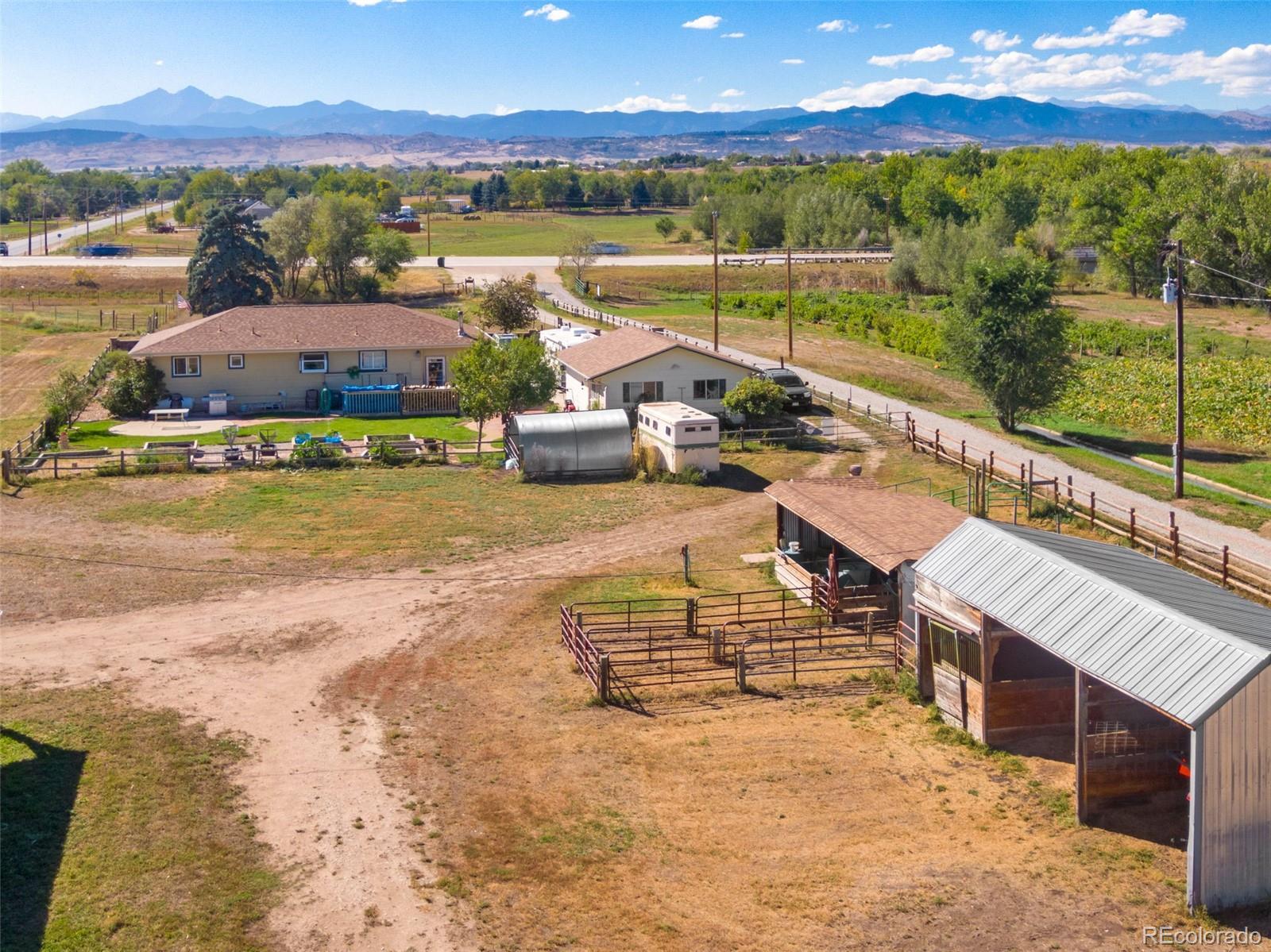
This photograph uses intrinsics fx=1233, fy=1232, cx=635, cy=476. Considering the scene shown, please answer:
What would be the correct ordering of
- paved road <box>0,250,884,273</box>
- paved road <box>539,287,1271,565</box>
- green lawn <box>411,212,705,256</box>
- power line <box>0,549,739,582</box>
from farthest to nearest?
green lawn <box>411,212,705,256</box>
paved road <box>0,250,884,273</box>
paved road <box>539,287,1271,565</box>
power line <box>0,549,739,582</box>

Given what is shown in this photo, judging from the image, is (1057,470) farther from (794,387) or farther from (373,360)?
(373,360)

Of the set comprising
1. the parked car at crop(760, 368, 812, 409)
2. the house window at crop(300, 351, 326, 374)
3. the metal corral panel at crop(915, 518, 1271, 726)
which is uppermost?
the house window at crop(300, 351, 326, 374)

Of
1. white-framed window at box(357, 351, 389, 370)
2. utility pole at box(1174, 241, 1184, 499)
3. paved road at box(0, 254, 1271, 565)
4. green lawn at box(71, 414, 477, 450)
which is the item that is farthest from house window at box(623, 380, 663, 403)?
utility pole at box(1174, 241, 1184, 499)

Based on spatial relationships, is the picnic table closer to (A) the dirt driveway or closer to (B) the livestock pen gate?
(A) the dirt driveway

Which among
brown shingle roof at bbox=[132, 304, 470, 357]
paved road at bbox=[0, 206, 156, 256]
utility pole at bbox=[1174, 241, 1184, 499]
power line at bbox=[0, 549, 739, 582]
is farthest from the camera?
paved road at bbox=[0, 206, 156, 256]

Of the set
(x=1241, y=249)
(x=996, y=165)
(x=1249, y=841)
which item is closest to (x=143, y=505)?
(x=1249, y=841)

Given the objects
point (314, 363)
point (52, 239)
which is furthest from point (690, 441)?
point (52, 239)
